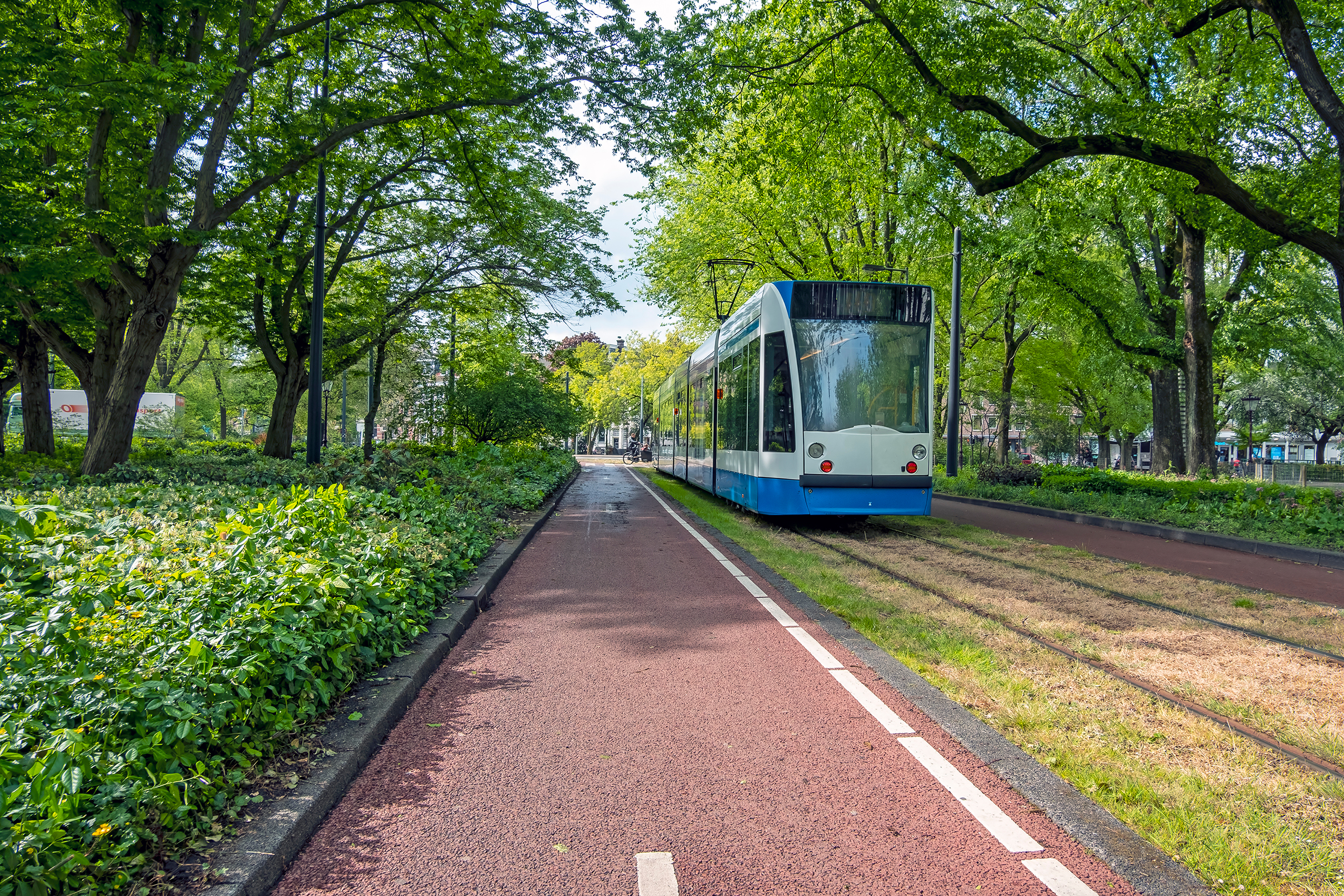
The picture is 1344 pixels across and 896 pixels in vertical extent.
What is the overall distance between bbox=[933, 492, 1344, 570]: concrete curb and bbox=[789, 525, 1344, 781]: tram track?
4618mm

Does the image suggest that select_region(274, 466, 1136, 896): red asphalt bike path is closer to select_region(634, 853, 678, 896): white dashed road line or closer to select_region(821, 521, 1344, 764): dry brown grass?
select_region(634, 853, 678, 896): white dashed road line

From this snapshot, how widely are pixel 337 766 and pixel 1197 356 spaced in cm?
2048

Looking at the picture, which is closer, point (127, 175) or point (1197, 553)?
point (1197, 553)

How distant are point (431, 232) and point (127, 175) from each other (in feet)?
24.3

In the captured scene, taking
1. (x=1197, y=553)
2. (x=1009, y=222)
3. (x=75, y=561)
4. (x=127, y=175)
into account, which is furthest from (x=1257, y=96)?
(x=127, y=175)

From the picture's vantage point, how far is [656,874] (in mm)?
2627

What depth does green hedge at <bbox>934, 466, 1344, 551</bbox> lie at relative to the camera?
1155 cm

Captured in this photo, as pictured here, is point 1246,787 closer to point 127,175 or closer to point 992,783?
point 992,783

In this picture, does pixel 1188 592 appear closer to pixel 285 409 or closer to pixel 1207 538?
pixel 1207 538

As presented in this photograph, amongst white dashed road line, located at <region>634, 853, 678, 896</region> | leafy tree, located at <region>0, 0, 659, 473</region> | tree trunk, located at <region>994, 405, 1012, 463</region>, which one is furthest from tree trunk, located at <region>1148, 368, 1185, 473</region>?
white dashed road line, located at <region>634, 853, 678, 896</region>

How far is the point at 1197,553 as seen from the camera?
34.9 ft

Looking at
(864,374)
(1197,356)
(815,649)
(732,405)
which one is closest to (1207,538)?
(864,374)

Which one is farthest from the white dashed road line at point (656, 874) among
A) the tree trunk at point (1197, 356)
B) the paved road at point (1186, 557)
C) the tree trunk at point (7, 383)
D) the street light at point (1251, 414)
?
the street light at point (1251, 414)

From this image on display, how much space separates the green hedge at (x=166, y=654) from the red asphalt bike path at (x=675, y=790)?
0.46 meters
